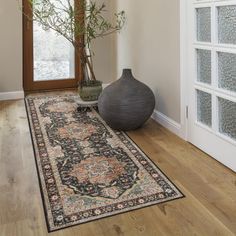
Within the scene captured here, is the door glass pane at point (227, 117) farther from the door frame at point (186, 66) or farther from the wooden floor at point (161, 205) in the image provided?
the wooden floor at point (161, 205)

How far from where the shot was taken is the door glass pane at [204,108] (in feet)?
8.01

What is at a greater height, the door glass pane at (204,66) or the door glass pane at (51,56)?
the door glass pane at (51,56)

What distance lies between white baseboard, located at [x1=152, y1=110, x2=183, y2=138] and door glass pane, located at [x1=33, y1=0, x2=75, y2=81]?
2.09m

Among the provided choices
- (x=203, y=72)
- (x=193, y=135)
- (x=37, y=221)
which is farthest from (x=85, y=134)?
(x=37, y=221)

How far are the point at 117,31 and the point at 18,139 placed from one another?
2.18 m

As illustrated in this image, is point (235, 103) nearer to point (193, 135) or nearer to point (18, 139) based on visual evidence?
point (193, 135)

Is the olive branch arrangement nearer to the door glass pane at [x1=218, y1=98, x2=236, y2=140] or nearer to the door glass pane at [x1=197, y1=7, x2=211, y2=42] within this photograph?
the door glass pane at [x1=197, y1=7, x2=211, y2=42]

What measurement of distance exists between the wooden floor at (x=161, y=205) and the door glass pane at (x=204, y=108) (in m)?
0.24

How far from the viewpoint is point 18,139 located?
9.53 feet

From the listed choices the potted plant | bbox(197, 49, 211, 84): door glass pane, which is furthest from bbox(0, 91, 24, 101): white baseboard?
bbox(197, 49, 211, 84): door glass pane

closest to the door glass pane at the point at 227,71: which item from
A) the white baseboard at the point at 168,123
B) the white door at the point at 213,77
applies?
the white door at the point at 213,77

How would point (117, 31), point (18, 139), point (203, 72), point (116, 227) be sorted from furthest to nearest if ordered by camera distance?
point (117, 31)
point (18, 139)
point (203, 72)
point (116, 227)

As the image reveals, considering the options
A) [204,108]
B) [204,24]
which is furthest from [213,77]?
[204,24]

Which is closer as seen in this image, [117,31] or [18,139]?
[18,139]
